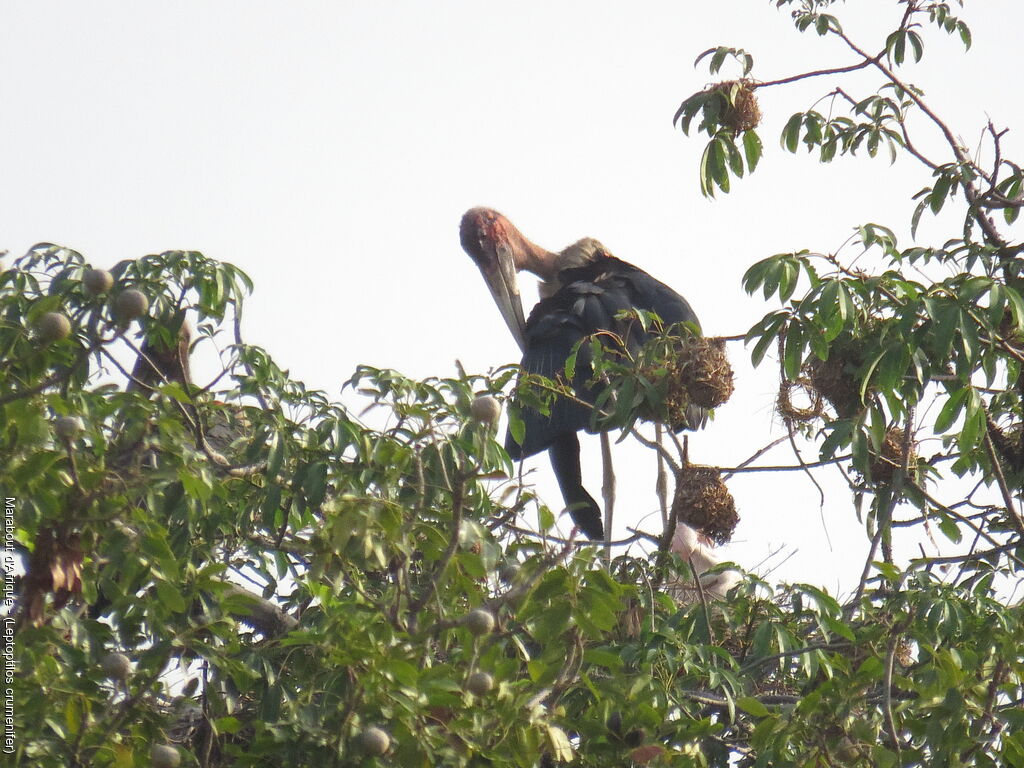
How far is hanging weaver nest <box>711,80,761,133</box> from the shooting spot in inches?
149

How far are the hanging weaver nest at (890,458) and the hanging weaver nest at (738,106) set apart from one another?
0.94 metres

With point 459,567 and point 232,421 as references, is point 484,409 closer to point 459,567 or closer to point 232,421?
point 459,567

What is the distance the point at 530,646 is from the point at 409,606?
4.68 ft

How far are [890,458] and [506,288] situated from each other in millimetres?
4385

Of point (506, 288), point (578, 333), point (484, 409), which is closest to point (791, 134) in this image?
point (578, 333)

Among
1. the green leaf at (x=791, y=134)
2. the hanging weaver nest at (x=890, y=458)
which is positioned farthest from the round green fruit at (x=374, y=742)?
the green leaf at (x=791, y=134)

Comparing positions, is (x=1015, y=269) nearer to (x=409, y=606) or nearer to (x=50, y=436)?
(x=409, y=606)

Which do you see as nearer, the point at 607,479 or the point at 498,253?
the point at 607,479

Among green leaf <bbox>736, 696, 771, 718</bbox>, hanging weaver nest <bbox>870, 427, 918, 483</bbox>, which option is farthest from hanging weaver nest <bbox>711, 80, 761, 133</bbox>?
green leaf <bbox>736, 696, 771, 718</bbox>

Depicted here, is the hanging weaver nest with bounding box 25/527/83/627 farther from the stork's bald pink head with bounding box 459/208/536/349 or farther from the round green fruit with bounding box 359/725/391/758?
the stork's bald pink head with bounding box 459/208/536/349

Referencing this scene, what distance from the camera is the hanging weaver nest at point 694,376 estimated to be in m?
3.73

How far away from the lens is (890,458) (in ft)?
12.3

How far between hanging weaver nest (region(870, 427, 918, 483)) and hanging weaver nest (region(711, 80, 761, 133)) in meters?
0.94

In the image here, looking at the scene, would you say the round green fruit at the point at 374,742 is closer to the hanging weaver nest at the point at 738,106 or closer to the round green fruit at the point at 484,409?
the round green fruit at the point at 484,409
